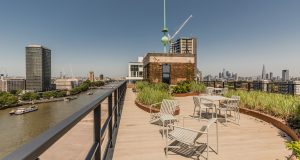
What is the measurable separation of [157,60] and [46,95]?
84118 millimetres

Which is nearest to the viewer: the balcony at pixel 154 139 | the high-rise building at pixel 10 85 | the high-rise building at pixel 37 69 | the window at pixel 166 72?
the balcony at pixel 154 139

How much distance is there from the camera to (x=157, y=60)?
2045 cm

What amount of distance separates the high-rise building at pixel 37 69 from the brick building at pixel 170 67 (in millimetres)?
125063

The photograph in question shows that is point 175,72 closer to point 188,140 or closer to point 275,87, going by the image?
point 275,87

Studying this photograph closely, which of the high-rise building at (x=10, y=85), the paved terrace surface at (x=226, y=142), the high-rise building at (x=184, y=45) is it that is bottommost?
the high-rise building at (x=10, y=85)

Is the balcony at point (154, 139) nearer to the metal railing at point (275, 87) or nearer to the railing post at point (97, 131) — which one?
the railing post at point (97, 131)

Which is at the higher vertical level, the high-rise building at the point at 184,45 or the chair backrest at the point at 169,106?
the high-rise building at the point at 184,45

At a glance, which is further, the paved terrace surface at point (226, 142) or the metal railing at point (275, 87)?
the metal railing at point (275, 87)

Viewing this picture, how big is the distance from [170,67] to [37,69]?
136532 millimetres

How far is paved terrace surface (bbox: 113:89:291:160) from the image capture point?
325 centimetres

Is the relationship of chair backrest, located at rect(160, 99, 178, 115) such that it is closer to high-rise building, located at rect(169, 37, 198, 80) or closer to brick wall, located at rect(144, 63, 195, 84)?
brick wall, located at rect(144, 63, 195, 84)

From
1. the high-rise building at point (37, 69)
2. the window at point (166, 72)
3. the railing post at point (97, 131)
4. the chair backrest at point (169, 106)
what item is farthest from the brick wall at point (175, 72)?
the high-rise building at point (37, 69)

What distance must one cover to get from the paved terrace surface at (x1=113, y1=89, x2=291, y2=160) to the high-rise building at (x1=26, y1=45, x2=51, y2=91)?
137662mm

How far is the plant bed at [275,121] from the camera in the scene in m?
4.16
